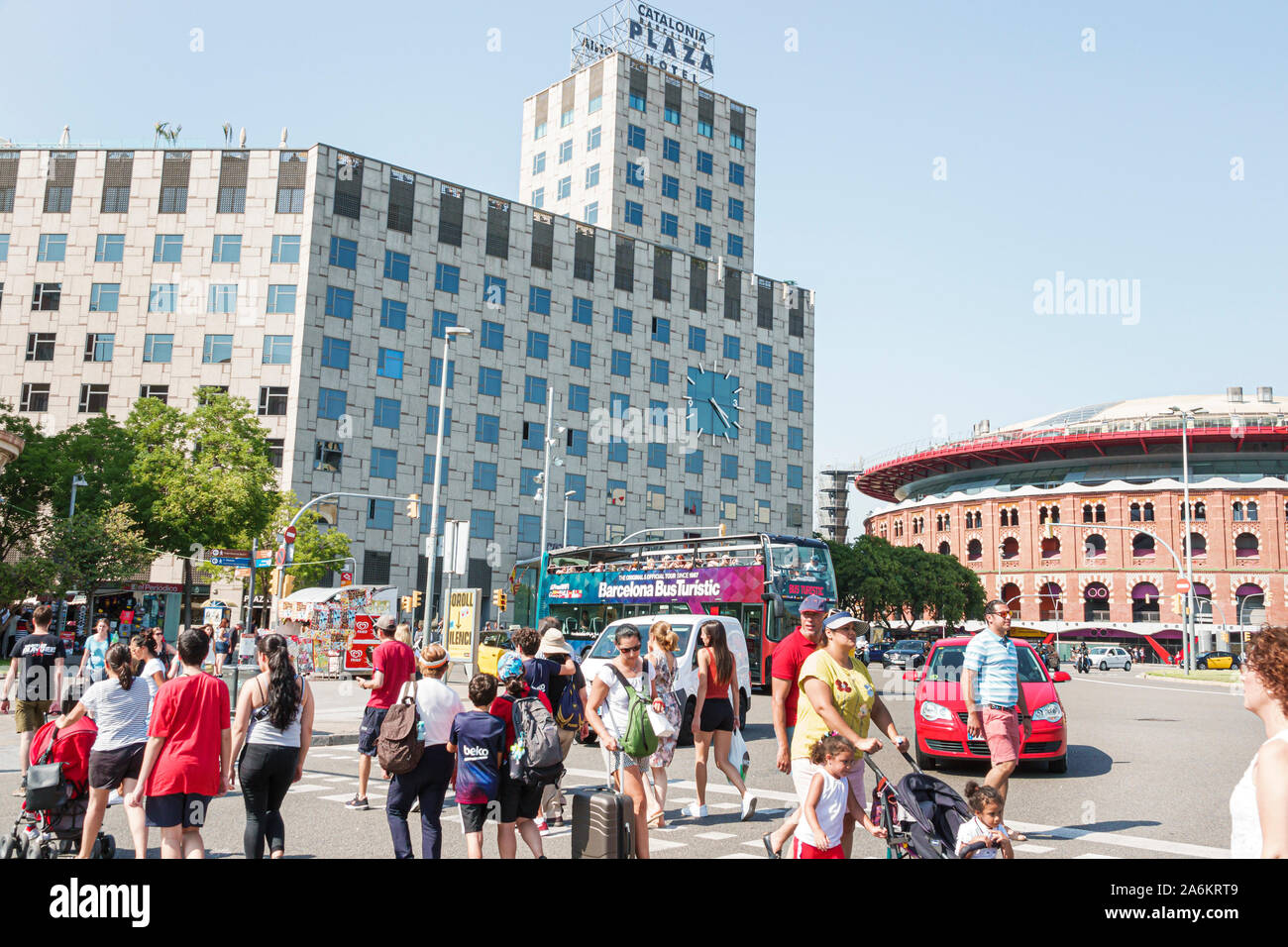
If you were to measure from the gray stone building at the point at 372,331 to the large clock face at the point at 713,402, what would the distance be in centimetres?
34

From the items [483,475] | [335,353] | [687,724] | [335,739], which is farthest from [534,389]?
[687,724]

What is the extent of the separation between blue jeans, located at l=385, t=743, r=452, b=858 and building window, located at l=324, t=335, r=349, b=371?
53.6 m

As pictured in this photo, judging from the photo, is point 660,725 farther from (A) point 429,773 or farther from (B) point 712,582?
(B) point 712,582

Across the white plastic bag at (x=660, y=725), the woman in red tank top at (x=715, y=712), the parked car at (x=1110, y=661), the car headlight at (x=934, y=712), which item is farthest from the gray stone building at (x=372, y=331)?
the white plastic bag at (x=660, y=725)

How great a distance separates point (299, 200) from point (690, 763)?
52571mm

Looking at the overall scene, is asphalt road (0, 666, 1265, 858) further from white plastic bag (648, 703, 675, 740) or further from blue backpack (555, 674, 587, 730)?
blue backpack (555, 674, 587, 730)

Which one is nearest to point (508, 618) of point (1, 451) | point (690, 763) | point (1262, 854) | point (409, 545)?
point (409, 545)

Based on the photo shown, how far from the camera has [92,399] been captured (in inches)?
2287

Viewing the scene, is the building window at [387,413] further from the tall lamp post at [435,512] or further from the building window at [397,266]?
the tall lamp post at [435,512]

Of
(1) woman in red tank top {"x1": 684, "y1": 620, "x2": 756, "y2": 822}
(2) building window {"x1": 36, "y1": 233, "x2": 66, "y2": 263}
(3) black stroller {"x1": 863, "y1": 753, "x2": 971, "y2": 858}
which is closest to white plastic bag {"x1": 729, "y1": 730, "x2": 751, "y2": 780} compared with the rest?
(1) woman in red tank top {"x1": 684, "y1": 620, "x2": 756, "y2": 822}

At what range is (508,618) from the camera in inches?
2393

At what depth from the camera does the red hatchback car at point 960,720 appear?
1281 centimetres
